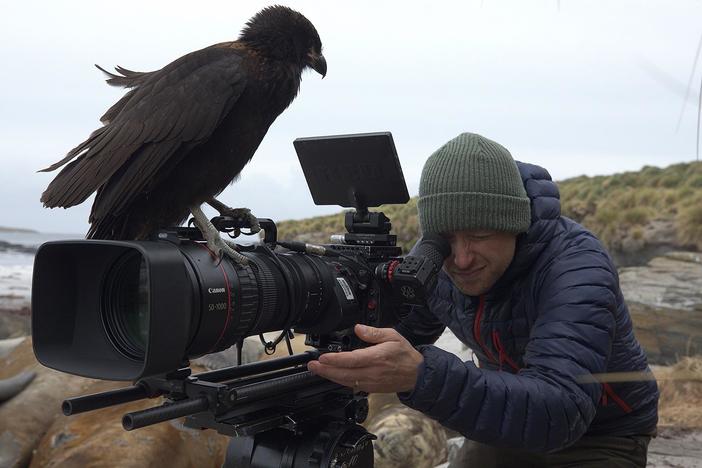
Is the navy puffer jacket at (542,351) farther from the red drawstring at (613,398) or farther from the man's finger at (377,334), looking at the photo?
the man's finger at (377,334)

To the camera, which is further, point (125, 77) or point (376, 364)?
point (125, 77)

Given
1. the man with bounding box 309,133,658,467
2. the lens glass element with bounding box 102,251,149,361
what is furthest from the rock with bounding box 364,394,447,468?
the lens glass element with bounding box 102,251,149,361

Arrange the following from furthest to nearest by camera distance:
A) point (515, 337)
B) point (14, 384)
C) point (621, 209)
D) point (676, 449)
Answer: point (621, 209)
point (14, 384)
point (676, 449)
point (515, 337)

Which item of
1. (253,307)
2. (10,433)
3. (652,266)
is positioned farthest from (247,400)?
(652,266)

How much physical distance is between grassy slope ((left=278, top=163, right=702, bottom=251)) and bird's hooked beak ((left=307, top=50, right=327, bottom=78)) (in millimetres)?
6978

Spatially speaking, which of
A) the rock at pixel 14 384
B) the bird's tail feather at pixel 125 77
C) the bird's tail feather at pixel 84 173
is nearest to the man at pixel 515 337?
the bird's tail feather at pixel 84 173

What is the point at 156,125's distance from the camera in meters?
A: 2.21

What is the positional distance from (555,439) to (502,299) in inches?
23.8

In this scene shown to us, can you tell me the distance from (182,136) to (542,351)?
Result: 4.11 ft

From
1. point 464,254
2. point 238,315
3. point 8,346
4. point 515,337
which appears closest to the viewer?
point 238,315

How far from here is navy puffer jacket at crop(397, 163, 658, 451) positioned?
181cm

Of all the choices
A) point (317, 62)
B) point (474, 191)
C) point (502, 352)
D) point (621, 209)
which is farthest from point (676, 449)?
point (621, 209)

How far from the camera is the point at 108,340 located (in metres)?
1.80

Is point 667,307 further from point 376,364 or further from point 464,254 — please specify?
point 376,364
